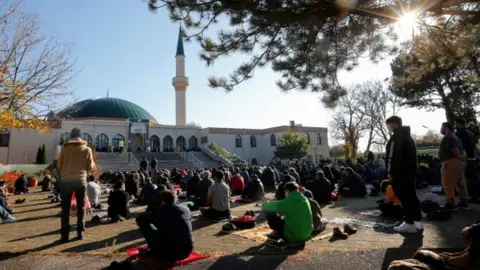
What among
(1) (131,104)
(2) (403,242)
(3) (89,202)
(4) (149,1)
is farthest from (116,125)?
(2) (403,242)

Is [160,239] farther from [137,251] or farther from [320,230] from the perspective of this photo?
[320,230]

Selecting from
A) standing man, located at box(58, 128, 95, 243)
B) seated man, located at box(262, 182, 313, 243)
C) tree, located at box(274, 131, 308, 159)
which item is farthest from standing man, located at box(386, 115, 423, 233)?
tree, located at box(274, 131, 308, 159)

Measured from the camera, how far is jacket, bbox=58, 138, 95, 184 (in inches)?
196

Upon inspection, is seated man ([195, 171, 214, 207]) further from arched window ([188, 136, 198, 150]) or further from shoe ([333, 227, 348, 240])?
arched window ([188, 136, 198, 150])

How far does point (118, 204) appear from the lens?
716cm

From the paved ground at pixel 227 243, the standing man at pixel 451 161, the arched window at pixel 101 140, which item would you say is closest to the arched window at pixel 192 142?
the arched window at pixel 101 140

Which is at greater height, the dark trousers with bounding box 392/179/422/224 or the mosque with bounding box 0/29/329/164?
the mosque with bounding box 0/29/329/164

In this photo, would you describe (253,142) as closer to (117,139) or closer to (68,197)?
(117,139)

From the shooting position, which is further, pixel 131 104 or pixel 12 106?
pixel 131 104

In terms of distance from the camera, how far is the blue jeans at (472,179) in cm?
721

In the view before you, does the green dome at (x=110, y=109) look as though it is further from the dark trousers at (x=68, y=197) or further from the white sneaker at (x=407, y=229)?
the white sneaker at (x=407, y=229)

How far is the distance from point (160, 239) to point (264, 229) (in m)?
2.25

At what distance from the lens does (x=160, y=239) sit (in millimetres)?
3744

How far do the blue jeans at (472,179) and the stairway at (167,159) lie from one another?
26260mm
